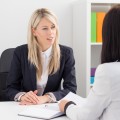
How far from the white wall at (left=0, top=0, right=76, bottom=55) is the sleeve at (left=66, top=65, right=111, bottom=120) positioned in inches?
76.9

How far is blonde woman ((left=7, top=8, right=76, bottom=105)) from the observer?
222 centimetres

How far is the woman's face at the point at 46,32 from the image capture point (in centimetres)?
225

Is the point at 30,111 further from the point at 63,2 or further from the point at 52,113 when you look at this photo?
the point at 63,2

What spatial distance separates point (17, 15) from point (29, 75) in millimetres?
1141

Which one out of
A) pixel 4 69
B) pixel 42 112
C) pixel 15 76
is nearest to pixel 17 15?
pixel 4 69

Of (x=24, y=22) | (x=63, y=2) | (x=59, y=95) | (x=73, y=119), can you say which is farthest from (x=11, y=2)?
(x=73, y=119)

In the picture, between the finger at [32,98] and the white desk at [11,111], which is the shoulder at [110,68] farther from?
the finger at [32,98]

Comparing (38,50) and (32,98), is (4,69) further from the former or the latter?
(32,98)

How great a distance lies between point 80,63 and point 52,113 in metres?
1.63

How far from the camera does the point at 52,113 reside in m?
1.57

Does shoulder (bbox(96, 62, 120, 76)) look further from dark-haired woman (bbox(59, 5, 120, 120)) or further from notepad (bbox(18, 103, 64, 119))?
notepad (bbox(18, 103, 64, 119))

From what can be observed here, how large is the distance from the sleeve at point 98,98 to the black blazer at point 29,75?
2.78ft

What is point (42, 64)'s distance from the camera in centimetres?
226

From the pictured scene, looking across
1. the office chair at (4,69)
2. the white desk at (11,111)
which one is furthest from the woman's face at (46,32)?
the white desk at (11,111)
